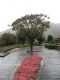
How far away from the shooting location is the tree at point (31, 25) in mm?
38416

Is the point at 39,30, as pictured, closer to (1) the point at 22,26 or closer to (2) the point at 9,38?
(1) the point at 22,26

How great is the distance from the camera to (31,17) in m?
38.8

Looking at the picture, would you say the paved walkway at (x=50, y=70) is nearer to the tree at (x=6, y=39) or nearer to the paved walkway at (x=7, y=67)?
the paved walkway at (x=7, y=67)

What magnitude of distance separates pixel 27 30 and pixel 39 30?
7.12 feet

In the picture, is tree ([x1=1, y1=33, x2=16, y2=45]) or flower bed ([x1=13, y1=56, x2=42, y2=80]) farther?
tree ([x1=1, y1=33, x2=16, y2=45])

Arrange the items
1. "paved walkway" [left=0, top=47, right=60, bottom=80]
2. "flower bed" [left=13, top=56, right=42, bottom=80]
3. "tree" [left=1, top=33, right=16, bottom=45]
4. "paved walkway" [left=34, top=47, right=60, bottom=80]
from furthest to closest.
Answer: "tree" [left=1, top=33, right=16, bottom=45] → "paved walkway" [left=0, top=47, right=60, bottom=80] → "paved walkway" [left=34, top=47, right=60, bottom=80] → "flower bed" [left=13, top=56, right=42, bottom=80]

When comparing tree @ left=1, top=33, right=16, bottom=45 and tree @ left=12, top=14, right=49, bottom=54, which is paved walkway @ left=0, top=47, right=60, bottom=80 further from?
tree @ left=1, top=33, right=16, bottom=45

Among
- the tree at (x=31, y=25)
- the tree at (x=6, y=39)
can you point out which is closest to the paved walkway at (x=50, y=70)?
the tree at (x=31, y=25)

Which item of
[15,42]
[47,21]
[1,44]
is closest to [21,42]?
[15,42]

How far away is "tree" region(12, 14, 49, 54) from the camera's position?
126 feet

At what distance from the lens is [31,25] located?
39.9 m

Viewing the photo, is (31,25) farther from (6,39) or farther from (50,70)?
(6,39)

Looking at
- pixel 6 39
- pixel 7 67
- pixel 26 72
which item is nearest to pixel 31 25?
pixel 7 67

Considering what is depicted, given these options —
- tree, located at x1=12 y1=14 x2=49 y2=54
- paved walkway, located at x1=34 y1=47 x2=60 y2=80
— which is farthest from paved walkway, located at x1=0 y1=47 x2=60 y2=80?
tree, located at x1=12 y1=14 x2=49 y2=54
